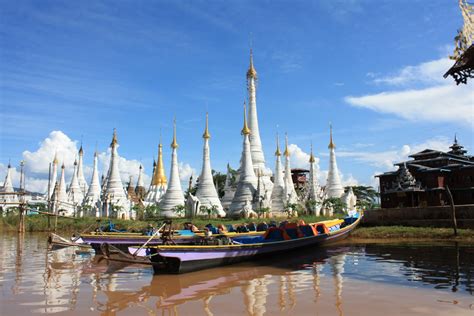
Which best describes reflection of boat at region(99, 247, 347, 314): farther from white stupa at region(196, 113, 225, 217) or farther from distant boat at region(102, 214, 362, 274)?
white stupa at region(196, 113, 225, 217)

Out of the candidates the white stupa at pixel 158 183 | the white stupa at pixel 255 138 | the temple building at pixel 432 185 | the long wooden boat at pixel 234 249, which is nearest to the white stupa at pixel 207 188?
the white stupa at pixel 255 138

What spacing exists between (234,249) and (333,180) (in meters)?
35.4

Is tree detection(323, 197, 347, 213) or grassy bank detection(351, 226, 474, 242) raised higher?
tree detection(323, 197, 347, 213)

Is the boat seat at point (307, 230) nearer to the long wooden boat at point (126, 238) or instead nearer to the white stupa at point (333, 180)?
the long wooden boat at point (126, 238)

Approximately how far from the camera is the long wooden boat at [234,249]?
45.8ft

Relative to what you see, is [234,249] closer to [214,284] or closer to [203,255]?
[203,255]

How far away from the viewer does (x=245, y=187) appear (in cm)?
4175

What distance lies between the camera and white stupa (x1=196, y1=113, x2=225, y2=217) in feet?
144

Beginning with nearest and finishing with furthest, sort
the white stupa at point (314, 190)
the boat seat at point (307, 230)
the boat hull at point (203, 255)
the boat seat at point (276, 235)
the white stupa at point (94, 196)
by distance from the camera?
the boat hull at point (203, 255) < the boat seat at point (276, 235) < the boat seat at point (307, 230) < the white stupa at point (314, 190) < the white stupa at point (94, 196)

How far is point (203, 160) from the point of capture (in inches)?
1794

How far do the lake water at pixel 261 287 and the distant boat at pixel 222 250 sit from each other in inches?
14.2

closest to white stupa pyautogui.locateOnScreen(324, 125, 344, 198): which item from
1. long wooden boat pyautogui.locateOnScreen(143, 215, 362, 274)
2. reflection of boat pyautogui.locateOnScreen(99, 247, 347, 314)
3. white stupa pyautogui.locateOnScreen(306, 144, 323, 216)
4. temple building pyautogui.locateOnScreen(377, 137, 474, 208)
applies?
white stupa pyautogui.locateOnScreen(306, 144, 323, 216)

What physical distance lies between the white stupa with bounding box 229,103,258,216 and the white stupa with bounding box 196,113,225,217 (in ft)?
8.23

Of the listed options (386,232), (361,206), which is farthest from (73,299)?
(361,206)
